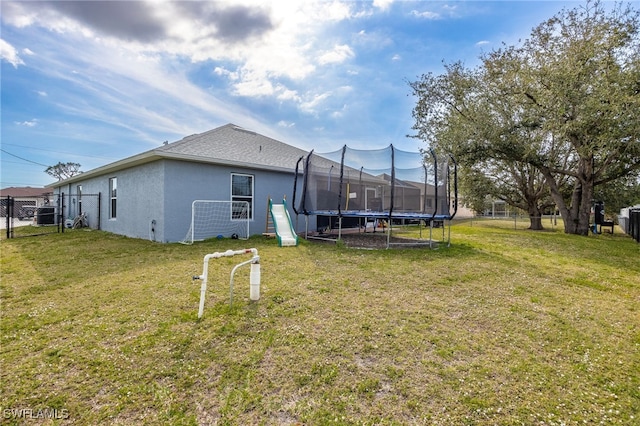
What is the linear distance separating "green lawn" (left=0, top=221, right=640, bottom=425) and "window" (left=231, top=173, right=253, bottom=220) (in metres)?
4.83

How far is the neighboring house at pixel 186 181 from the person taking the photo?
839cm

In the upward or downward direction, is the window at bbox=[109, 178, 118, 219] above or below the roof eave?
below

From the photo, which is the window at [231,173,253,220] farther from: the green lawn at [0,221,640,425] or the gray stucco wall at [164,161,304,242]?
the green lawn at [0,221,640,425]

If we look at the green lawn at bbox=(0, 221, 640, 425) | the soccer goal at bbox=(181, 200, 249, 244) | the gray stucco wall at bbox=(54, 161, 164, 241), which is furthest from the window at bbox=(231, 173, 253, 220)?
the green lawn at bbox=(0, 221, 640, 425)

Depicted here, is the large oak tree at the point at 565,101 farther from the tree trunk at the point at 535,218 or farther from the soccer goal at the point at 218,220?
the soccer goal at the point at 218,220

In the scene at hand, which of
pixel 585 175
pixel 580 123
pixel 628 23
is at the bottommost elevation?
pixel 585 175

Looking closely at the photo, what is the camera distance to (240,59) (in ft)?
35.1

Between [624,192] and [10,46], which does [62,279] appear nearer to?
[10,46]

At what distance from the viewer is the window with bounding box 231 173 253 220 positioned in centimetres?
970

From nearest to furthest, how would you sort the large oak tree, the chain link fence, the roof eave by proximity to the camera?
the roof eave, the large oak tree, the chain link fence

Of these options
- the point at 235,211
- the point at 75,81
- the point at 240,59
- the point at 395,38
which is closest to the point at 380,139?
the point at 395,38

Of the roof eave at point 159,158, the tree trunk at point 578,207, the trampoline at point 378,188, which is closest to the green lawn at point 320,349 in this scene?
the trampoline at point 378,188

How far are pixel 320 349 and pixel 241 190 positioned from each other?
8.01 m

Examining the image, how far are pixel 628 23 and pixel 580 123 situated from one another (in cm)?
538
